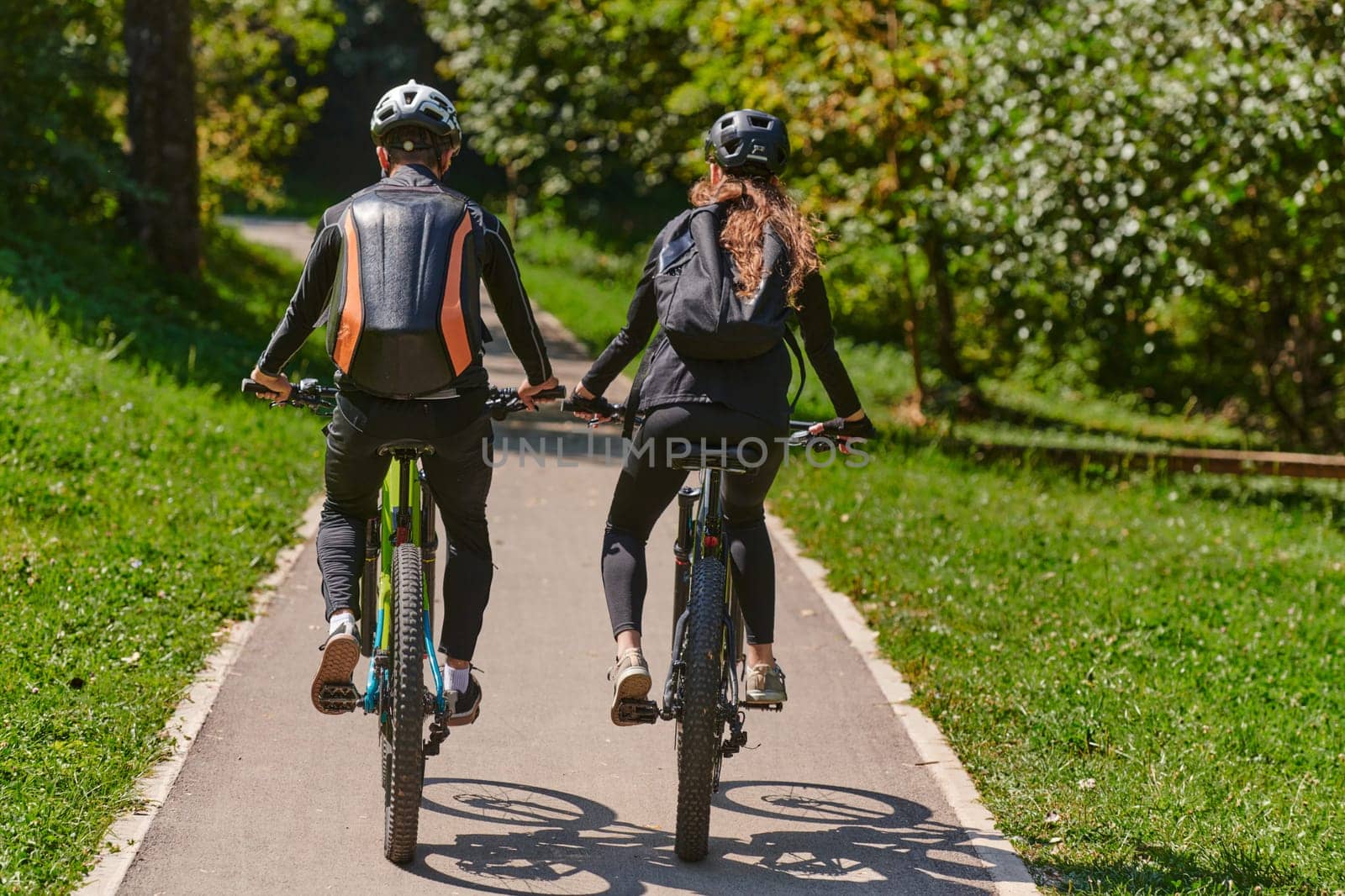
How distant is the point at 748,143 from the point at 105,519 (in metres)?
4.49

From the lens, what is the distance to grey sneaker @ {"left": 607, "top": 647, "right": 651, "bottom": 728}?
4.41 meters

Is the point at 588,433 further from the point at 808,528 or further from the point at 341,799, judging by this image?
the point at 341,799

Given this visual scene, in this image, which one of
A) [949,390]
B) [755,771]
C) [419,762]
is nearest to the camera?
[419,762]

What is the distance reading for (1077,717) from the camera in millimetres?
5801

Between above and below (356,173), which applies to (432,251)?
below

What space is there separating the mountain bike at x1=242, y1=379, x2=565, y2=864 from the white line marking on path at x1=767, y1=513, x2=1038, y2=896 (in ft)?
5.77

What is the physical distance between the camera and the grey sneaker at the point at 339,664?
424 cm

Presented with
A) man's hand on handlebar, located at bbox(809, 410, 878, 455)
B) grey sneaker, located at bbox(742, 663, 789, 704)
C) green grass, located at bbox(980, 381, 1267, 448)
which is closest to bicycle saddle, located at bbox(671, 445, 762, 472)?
man's hand on handlebar, located at bbox(809, 410, 878, 455)

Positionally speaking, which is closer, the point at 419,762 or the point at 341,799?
the point at 419,762

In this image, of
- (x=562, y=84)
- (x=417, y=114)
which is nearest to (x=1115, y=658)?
(x=417, y=114)

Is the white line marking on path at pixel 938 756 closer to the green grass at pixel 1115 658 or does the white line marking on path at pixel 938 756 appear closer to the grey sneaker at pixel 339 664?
the green grass at pixel 1115 658

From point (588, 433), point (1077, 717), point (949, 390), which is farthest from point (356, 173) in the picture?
point (1077, 717)

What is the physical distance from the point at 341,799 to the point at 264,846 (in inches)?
16.8

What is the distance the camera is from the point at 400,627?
13.5 ft
